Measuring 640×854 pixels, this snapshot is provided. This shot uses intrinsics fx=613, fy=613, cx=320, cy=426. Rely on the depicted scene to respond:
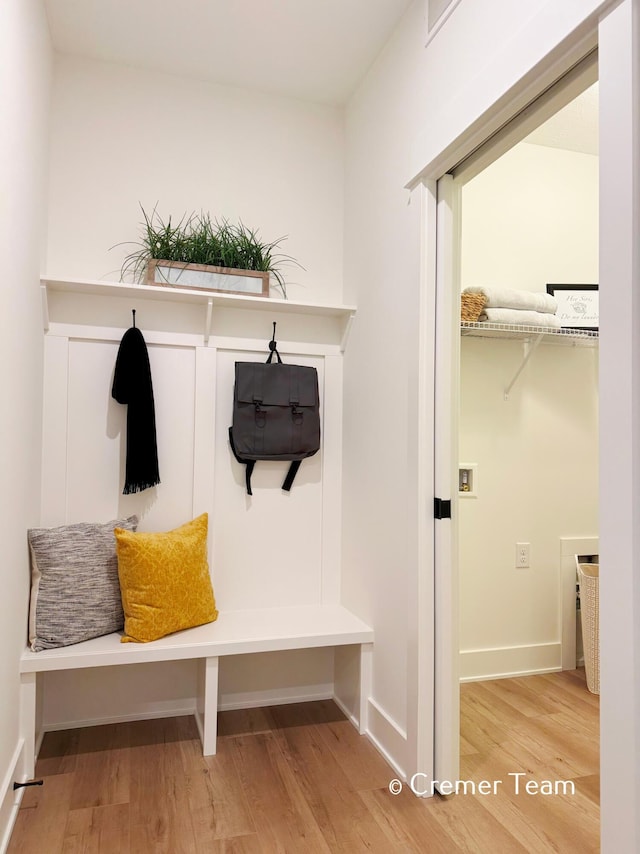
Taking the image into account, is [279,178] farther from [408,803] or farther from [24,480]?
[408,803]

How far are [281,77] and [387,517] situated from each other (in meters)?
1.96

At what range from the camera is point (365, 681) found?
242 cm

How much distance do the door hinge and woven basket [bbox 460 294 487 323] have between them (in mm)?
1010

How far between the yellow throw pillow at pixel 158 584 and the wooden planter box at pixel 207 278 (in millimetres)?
1027

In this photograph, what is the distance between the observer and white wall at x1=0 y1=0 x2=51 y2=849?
1.69 m

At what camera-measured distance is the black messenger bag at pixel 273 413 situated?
262 centimetres

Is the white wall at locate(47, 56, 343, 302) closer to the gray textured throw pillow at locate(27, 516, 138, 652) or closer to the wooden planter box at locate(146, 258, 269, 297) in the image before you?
the wooden planter box at locate(146, 258, 269, 297)

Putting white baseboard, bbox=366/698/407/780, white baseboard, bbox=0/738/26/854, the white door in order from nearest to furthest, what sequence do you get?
white baseboard, bbox=0/738/26/854 < the white door < white baseboard, bbox=366/698/407/780

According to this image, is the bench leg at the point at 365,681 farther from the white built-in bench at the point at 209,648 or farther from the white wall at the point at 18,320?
the white wall at the point at 18,320

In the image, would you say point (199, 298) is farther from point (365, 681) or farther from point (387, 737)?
point (387, 737)

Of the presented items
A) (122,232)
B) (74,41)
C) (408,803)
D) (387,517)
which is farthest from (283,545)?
(74,41)

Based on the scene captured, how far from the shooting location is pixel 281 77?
2688 millimetres

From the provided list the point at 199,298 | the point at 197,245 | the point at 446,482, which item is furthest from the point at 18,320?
the point at 446,482

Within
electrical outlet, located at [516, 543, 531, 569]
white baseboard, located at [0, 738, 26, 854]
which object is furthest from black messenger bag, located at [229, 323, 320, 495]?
white baseboard, located at [0, 738, 26, 854]
